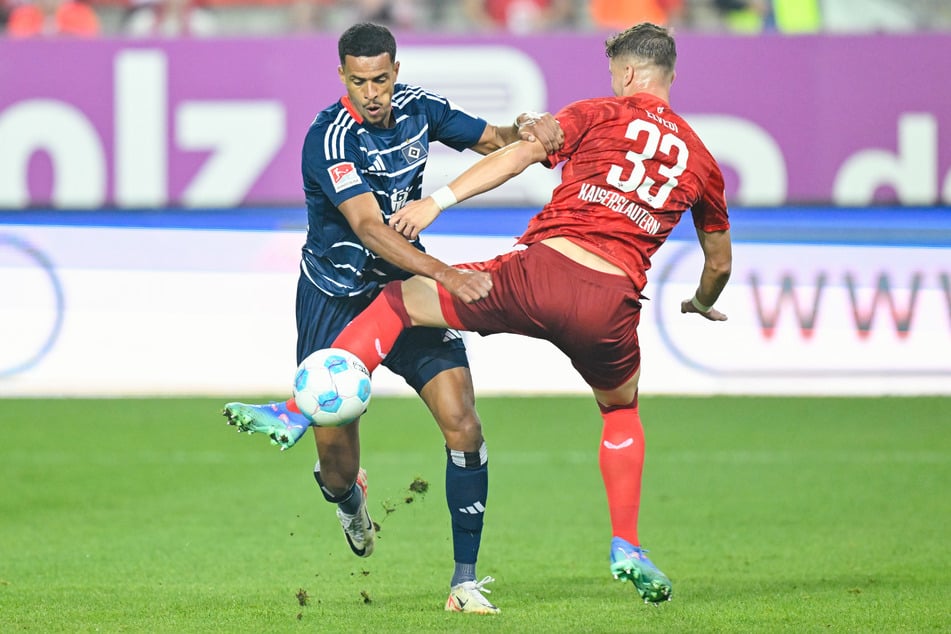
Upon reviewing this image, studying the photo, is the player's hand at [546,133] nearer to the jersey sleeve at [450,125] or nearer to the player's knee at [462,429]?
the jersey sleeve at [450,125]

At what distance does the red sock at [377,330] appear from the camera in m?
5.36

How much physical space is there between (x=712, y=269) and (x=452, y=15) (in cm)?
891

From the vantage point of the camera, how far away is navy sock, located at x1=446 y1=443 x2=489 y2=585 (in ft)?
18.9

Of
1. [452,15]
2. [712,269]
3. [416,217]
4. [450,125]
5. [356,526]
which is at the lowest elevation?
[356,526]

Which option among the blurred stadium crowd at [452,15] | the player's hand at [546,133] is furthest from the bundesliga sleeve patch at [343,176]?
the blurred stadium crowd at [452,15]

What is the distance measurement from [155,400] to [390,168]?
6677 mm

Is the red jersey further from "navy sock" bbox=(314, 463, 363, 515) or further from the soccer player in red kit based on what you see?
"navy sock" bbox=(314, 463, 363, 515)

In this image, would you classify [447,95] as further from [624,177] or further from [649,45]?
[624,177]

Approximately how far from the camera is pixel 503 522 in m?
7.82

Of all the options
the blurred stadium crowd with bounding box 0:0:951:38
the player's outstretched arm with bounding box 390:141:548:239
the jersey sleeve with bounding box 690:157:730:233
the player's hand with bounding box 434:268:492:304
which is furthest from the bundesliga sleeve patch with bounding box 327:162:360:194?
the blurred stadium crowd with bounding box 0:0:951:38

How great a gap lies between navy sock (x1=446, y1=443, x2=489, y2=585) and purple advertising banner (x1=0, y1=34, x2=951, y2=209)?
20.6 ft

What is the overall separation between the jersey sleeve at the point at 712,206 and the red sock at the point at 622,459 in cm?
74

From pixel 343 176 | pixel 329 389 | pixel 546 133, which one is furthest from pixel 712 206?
pixel 329 389

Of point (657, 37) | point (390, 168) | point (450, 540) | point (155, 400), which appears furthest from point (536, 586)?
point (155, 400)
